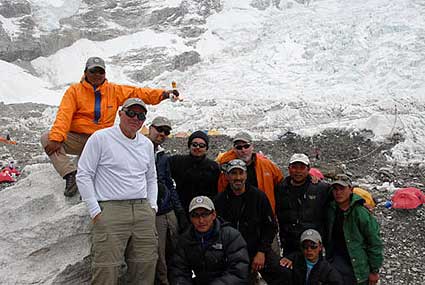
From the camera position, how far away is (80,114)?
441 cm

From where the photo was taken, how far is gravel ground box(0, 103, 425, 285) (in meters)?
6.41

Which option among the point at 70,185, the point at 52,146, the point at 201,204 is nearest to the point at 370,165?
the point at 70,185

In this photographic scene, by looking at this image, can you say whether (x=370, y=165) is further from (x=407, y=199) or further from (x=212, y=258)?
(x=212, y=258)

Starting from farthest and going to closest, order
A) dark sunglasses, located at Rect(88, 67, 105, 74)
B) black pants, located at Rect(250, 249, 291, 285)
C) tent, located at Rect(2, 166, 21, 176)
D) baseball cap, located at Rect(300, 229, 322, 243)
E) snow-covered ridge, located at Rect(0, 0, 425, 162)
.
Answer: snow-covered ridge, located at Rect(0, 0, 425, 162) → tent, located at Rect(2, 166, 21, 176) → dark sunglasses, located at Rect(88, 67, 105, 74) → black pants, located at Rect(250, 249, 291, 285) → baseball cap, located at Rect(300, 229, 322, 243)

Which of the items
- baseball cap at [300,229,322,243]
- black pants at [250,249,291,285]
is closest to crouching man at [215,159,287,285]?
black pants at [250,249,291,285]

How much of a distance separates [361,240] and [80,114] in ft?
9.68

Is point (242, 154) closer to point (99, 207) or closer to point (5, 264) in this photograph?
point (99, 207)

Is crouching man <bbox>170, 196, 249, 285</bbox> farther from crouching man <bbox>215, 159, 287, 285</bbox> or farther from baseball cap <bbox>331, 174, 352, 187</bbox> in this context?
baseball cap <bbox>331, 174, 352, 187</bbox>

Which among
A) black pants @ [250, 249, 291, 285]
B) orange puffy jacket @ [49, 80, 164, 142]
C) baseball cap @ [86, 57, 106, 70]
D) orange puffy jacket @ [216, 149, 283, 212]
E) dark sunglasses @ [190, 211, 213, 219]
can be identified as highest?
baseball cap @ [86, 57, 106, 70]

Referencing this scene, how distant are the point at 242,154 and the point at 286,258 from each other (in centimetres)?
106

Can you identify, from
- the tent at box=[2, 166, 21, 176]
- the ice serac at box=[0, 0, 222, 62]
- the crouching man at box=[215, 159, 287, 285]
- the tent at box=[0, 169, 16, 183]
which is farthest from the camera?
the ice serac at box=[0, 0, 222, 62]

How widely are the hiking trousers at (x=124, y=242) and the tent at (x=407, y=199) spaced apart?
19.0 ft

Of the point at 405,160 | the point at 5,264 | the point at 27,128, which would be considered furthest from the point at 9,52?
the point at 5,264

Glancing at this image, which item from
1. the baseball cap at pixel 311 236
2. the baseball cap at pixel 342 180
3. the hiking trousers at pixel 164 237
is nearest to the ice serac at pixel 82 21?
the hiking trousers at pixel 164 237
